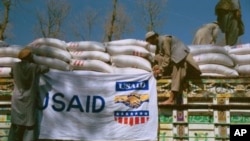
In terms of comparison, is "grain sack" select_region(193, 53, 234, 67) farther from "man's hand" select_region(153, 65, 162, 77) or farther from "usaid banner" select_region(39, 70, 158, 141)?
"usaid banner" select_region(39, 70, 158, 141)

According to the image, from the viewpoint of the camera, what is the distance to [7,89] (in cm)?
441

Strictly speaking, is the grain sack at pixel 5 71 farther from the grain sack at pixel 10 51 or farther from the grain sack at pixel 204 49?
the grain sack at pixel 204 49

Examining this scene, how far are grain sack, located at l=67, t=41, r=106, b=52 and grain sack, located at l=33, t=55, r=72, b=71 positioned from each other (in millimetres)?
437

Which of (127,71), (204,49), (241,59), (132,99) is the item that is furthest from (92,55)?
(241,59)

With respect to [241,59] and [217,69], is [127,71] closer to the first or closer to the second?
[217,69]

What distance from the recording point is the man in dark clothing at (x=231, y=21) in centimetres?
641

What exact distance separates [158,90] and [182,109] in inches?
13.3

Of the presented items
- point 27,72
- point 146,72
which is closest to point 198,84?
point 146,72

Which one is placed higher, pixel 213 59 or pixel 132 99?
pixel 213 59

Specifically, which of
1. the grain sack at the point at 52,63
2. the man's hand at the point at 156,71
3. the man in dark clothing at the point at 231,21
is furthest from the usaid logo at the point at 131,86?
the man in dark clothing at the point at 231,21

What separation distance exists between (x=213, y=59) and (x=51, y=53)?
6.34ft

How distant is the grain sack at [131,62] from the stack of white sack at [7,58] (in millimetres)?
1205

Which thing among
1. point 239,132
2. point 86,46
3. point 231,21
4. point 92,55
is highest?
point 231,21

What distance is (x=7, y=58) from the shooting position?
485 cm
